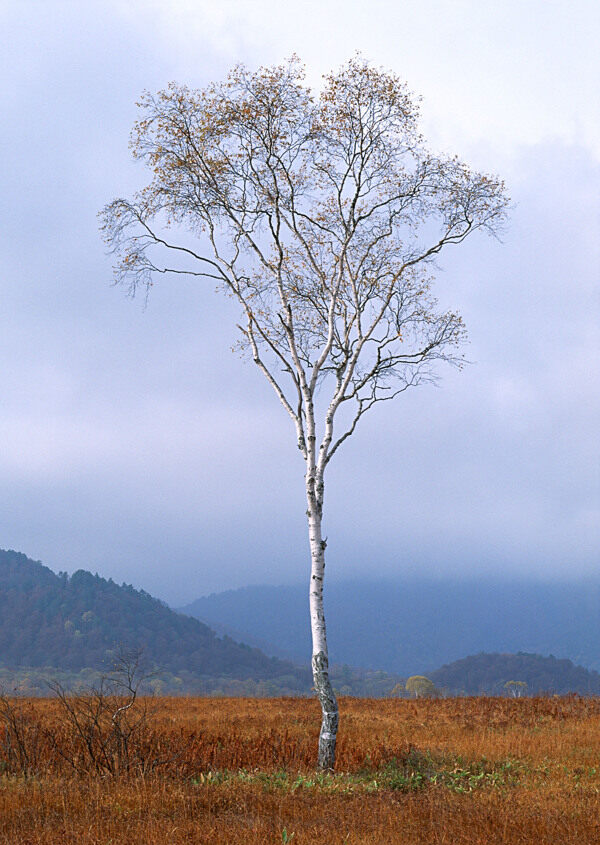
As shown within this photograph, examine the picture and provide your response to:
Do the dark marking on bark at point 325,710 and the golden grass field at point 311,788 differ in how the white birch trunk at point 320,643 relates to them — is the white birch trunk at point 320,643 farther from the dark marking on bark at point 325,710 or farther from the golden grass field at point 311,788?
the golden grass field at point 311,788

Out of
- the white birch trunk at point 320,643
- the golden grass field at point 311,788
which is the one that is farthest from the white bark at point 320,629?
the golden grass field at point 311,788

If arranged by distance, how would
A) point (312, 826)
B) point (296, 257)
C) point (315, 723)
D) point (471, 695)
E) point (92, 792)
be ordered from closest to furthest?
point (312, 826) < point (92, 792) < point (296, 257) < point (315, 723) < point (471, 695)

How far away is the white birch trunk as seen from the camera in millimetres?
13352

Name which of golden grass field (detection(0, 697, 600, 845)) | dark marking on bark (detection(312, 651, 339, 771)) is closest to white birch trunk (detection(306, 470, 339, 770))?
dark marking on bark (detection(312, 651, 339, 771))

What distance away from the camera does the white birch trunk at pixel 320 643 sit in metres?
13.4

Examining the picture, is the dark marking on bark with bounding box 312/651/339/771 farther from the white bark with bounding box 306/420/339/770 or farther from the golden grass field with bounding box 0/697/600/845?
the golden grass field with bounding box 0/697/600/845

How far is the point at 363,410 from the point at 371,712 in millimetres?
11829

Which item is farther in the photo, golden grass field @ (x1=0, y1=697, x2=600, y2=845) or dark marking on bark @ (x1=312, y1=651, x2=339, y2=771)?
dark marking on bark @ (x1=312, y1=651, x2=339, y2=771)

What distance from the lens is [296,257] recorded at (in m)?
17.6

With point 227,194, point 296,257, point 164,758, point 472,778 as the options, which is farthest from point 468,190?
point 164,758

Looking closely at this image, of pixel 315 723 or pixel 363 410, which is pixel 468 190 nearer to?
pixel 363 410

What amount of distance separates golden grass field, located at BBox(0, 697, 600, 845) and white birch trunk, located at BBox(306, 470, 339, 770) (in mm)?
527

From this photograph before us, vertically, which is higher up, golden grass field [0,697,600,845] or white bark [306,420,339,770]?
white bark [306,420,339,770]

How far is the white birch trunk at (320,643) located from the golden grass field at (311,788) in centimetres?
53
